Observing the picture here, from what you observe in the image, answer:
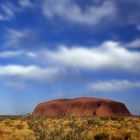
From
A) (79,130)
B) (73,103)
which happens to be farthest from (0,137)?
(73,103)

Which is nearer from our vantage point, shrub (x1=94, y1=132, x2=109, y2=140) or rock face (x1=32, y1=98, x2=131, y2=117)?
shrub (x1=94, y1=132, x2=109, y2=140)

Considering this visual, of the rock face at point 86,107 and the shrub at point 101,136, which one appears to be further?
the rock face at point 86,107

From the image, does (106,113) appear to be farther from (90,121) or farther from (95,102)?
(90,121)

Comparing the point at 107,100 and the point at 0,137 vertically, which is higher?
the point at 107,100

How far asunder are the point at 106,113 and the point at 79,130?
5146 inches

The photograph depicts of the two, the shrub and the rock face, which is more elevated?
the rock face

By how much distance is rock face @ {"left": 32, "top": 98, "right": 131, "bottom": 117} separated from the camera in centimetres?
14850

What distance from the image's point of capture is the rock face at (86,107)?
14850 centimetres

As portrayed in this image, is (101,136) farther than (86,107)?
No

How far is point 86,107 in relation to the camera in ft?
493

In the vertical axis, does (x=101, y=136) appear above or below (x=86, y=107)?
below

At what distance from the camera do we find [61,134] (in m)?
16.5

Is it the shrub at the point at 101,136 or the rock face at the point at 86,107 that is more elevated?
the rock face at the point at 86,107

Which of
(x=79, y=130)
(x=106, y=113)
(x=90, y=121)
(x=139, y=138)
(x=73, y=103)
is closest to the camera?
(x=79, y=130)
